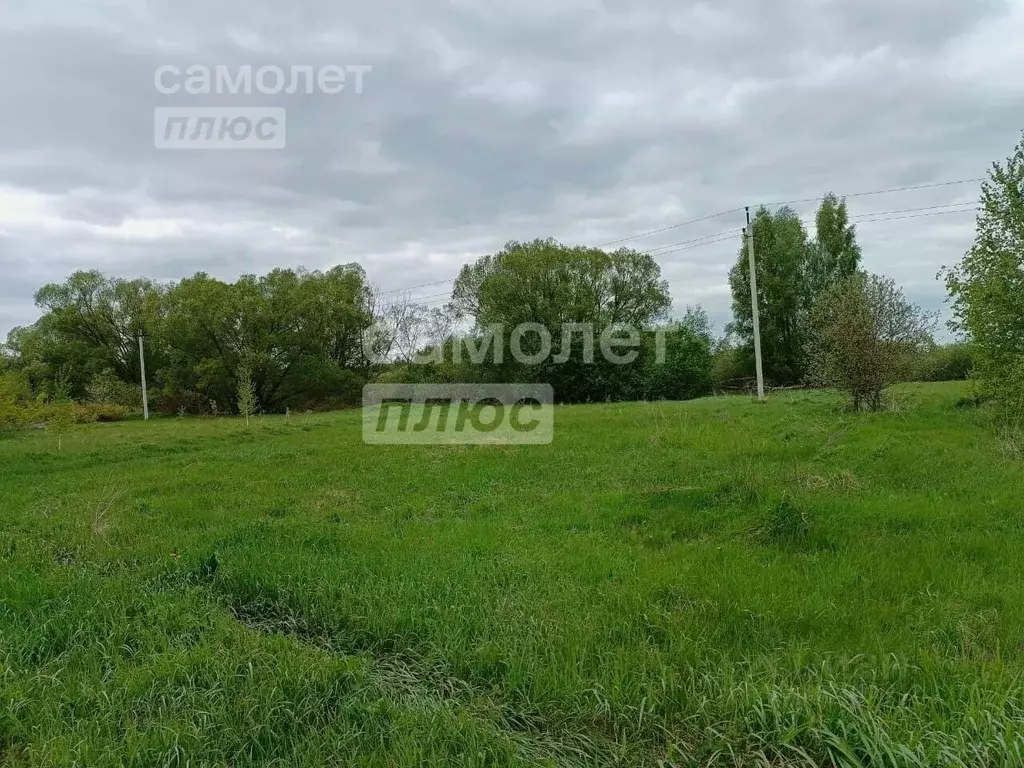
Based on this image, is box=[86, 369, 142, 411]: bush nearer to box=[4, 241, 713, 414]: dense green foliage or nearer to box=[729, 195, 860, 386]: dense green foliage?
box=[4, 241, 713, 414]: dense green foliage

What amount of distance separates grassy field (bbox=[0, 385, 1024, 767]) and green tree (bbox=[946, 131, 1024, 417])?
3.39 metres

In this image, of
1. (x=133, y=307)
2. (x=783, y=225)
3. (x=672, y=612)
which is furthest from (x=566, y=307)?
(x=133, y=307)

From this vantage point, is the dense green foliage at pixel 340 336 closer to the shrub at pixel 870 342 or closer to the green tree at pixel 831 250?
the green tree at pixel 831 250

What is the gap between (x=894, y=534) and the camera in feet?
17.7

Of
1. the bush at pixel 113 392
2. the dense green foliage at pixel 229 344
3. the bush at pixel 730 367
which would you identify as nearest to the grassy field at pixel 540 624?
the bush at pixel 730 367

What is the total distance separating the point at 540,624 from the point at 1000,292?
11.9 m

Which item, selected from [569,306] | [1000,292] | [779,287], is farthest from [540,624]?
[779,287]

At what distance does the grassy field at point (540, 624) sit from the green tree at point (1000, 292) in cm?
339

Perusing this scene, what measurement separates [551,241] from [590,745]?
126 feet

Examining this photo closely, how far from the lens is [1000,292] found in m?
10.7

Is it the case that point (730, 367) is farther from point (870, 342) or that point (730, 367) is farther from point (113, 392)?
point (113, 392)

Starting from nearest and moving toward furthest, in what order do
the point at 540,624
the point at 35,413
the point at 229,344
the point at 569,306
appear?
the point at 540,624 → the point at 35,413 → the point at 569,306 → the point at 229,344

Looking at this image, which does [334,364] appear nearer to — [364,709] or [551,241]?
[551,241]

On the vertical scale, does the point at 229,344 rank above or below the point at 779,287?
below
